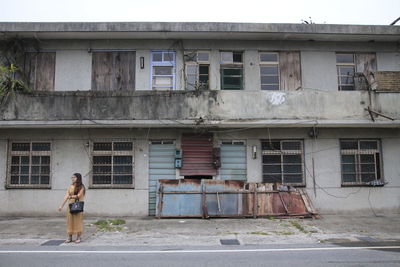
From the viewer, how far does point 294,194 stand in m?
11.5

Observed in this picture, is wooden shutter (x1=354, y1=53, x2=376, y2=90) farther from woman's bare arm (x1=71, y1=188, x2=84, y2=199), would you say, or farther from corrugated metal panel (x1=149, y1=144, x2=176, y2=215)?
woman's bare arm (x1=71, y1=188, x2=84, y2=199)

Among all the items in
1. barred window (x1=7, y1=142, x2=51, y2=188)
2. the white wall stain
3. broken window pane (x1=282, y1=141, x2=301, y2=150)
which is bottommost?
barred window (x1=7, y1=142, x2=51, y2=188)

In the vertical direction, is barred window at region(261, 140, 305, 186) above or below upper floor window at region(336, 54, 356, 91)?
below

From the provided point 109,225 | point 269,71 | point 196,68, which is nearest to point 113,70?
point 196,68

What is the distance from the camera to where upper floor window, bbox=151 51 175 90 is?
12766 mm

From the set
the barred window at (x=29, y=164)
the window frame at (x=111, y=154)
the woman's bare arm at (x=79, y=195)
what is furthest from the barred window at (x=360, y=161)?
the barred window at (x=29, y=164)

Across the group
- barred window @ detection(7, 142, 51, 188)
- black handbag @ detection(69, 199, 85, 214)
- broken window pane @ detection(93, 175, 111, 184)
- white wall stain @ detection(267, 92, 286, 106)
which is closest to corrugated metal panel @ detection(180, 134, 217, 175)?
white wall stain @ detection(267, 92, 286, 106)

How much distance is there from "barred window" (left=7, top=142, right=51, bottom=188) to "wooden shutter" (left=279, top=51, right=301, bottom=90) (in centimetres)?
879

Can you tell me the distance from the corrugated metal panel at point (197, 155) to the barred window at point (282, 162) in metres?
1.90

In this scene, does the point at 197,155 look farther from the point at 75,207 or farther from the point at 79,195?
Answer: the point at 75,207

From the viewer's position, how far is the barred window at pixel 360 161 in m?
12.4

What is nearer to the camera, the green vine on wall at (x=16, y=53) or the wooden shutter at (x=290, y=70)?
the green vine on wall at (x=16, y=53)

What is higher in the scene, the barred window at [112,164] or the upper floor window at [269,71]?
the upper floor window at [269,71]

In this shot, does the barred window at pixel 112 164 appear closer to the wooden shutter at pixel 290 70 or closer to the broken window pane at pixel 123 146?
the broken window pane at pixel 123 146
